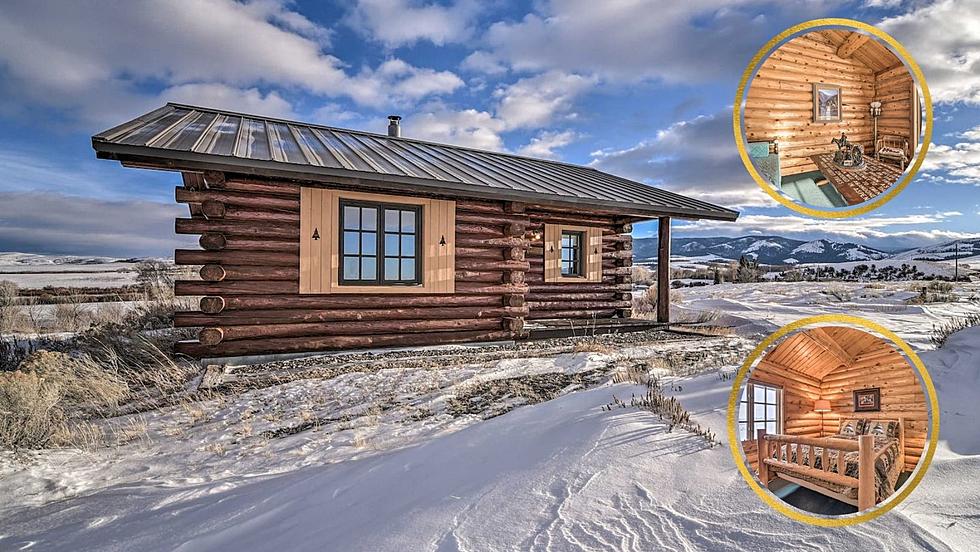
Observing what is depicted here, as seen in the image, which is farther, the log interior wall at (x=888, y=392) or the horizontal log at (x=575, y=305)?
the horizontal log at (x=575, y=305)

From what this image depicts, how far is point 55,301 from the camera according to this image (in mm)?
13906

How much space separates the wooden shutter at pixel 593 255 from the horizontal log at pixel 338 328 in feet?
11.2

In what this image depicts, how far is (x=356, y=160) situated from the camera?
7781 mm

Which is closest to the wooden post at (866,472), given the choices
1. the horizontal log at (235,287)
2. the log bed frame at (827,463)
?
the log bed frame at (827,463)

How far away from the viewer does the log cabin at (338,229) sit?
664cm

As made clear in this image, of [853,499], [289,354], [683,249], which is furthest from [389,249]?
[683,249]

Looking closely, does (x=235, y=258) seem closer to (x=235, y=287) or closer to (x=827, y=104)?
(x=235, y=287)

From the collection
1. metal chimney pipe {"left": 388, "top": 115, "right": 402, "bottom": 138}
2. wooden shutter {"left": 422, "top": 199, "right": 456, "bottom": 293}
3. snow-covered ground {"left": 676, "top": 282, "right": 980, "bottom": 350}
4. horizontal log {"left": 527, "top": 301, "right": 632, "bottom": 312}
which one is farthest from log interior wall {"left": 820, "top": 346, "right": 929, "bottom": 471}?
metal chimney pipe {"left": 388, "top": 115, "right": 402, "bottom": 138}

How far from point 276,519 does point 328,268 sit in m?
5.32

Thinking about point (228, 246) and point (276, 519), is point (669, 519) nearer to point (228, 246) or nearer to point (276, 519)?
point (276, 519)

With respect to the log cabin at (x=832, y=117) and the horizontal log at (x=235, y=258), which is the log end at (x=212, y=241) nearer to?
the horizontal log at (x=235, y=258)

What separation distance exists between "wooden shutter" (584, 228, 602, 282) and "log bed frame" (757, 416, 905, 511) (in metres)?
10.5

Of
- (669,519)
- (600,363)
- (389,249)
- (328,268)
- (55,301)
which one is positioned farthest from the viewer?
(55,301)

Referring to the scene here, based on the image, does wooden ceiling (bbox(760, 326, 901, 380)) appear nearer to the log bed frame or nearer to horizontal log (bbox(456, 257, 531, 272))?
the log bed frame
